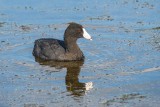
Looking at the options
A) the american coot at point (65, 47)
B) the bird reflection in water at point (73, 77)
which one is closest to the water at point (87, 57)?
the bird reflection in water at point (73, 77)

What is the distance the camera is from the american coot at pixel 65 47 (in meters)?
14.9

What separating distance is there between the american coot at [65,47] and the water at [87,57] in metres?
0.27

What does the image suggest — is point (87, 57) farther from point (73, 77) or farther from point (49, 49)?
point (73, 77)

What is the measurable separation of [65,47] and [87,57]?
27.1 inches

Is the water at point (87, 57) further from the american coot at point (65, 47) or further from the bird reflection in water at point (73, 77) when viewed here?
the american coot at point (65, 47)

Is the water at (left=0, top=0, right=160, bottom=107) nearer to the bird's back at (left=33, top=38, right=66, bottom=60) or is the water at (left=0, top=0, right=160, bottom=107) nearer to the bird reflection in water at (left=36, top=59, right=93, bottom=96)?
the bird reflection in water at (left=36, top=59, right=93, bottom=96)

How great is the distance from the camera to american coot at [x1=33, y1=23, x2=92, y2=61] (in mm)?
14922

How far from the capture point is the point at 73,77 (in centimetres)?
1338

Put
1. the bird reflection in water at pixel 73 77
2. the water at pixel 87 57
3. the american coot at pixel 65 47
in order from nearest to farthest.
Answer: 1. the water at pixel 87 57
2. the bird reflection in water at pixel 73 77
3. the american coot at pixel 65 47

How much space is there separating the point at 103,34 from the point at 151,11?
9.08 feet

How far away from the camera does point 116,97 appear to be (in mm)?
11727

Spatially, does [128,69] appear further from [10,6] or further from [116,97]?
[10,6]

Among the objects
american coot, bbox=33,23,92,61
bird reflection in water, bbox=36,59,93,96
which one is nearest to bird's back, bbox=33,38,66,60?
american coot, bbox=33,23,92,61

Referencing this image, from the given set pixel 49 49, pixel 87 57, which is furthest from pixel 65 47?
pixel 87 57
